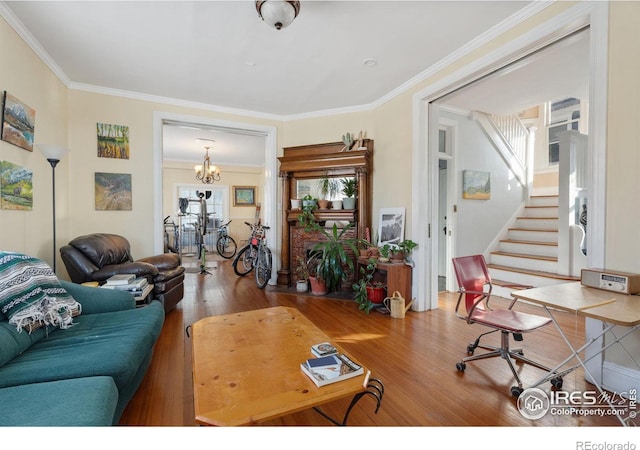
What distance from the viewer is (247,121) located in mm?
4602

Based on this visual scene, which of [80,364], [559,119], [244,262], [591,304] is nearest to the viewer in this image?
[80,364]

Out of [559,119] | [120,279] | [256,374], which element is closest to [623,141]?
[256,374]

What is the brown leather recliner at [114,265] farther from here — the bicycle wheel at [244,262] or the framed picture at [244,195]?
the framed picture at [244,195]

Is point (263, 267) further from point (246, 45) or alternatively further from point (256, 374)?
point (256, 374)

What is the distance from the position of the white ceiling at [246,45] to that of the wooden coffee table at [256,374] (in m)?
2.39

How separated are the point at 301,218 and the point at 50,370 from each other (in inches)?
132

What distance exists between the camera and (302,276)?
453 cm

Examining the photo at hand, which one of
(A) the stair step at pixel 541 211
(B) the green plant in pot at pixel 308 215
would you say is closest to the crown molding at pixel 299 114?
(B) the green plant in pot at pixel 308 215

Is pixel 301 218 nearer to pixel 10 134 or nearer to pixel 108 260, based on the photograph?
pixel 108 260

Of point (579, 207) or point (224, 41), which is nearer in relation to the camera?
point (224, 41)

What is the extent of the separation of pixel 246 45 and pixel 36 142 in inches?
87.4

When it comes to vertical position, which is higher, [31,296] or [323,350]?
[31,296]
